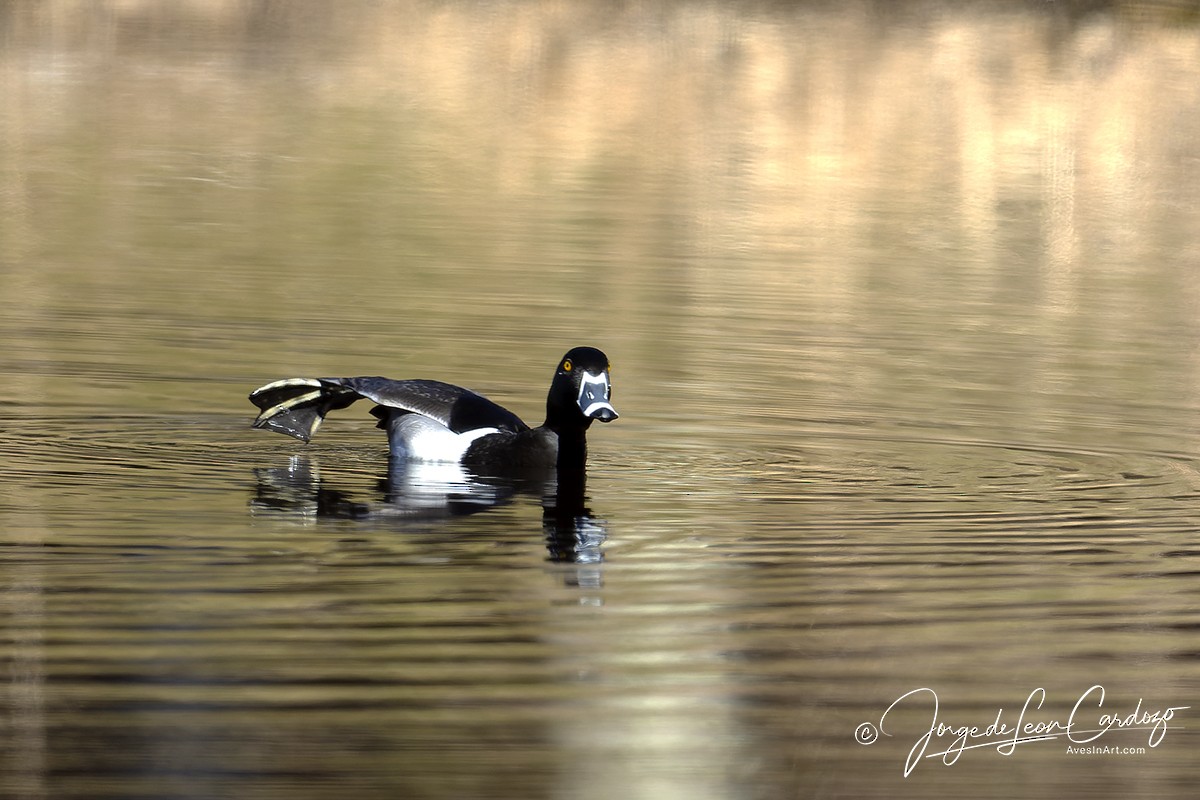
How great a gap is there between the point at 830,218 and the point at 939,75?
1306cm

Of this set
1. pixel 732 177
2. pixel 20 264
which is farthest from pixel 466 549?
pixel 732 177

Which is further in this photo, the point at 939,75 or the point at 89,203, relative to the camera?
the point at 939,75

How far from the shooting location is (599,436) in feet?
46.7

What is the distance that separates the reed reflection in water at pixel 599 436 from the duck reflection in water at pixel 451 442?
10 centimetres

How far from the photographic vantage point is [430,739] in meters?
7.42

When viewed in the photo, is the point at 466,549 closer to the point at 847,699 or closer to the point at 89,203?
the point at 847,699

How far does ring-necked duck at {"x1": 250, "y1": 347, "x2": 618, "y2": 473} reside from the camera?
12.8 metres
